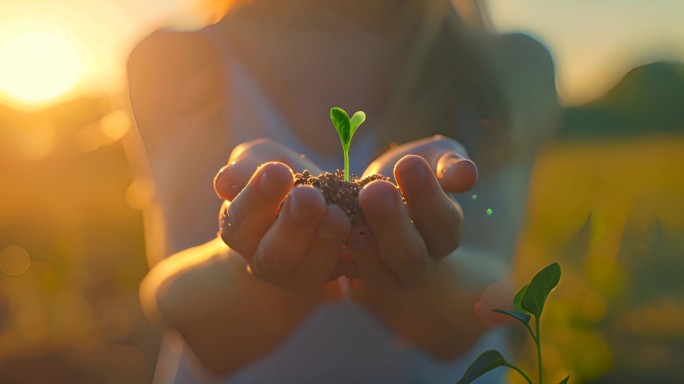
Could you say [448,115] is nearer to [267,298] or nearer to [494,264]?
[494,264]

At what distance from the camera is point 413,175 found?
19.4 inches

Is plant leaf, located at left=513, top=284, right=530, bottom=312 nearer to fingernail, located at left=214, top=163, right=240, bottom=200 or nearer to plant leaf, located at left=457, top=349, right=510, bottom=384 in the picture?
plant leaf, located at left=457, top=349, right=510, bottom=384

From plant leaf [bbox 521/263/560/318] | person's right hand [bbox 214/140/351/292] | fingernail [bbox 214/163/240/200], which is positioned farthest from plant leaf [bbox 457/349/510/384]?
fingernail [bbox 214/163/240/200]

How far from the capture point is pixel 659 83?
1.98m

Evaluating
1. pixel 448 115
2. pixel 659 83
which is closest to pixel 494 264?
pixel 448 115

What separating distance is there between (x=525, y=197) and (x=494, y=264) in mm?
154

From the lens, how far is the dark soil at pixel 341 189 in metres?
0.57

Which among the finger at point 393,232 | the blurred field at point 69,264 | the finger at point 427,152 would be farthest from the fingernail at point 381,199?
the blurred field at point 69,264

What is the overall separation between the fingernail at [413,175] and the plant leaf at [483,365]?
0.20 meters

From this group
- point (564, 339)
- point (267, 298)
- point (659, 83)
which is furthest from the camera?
point (564, 339)

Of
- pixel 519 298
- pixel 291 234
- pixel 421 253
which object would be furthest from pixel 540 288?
pixel 291 234

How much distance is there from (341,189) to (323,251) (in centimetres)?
10

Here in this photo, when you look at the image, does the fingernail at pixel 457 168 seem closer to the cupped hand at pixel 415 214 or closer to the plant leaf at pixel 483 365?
the cupped hand at pixel 415 214

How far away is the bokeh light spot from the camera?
275cm
